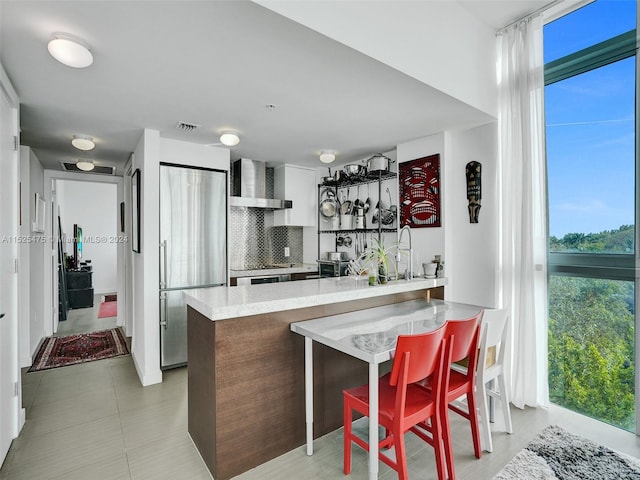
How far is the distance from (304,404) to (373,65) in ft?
7.12

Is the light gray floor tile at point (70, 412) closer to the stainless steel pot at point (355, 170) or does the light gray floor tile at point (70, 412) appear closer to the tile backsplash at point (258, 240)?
the tile backsplash at point (258, 240)

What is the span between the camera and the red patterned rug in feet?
19.3

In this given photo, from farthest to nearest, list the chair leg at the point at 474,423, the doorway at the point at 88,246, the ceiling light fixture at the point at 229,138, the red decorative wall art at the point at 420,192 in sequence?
the doorway at the point at 88,246 → the red decorative wall art at the point at 420,192 → the ceiling light fixture at the point at 229,138 → the chair leg at the point at 474,423

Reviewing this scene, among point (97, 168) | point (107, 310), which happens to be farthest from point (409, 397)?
point (107, 310)

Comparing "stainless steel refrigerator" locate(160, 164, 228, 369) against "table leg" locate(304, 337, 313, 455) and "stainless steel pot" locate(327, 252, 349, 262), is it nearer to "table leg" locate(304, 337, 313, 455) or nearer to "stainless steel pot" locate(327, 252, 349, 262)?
"stainless steel pot" locate(327, 252, 349, 262)

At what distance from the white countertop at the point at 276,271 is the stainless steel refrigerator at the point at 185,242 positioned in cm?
31

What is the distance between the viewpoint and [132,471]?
194 cm

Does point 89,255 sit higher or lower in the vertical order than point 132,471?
higher

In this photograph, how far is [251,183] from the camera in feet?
Answer: 15.0

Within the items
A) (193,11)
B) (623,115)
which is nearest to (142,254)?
(193,11)

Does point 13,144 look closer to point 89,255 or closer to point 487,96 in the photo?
point 487,96

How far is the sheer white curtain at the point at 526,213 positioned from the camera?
8.58 ft

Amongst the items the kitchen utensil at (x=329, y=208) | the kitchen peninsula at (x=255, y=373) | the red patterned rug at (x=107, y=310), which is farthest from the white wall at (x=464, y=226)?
the red patterned rug at (x=107, y=310)

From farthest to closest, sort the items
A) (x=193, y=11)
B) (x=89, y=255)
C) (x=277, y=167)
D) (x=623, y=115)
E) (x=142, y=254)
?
1. (x=89, y=255)
2. (x=277, y=167)
3. (x=142, y=254)
4. (x=623, y=115)
5. (x=193, y=11)
